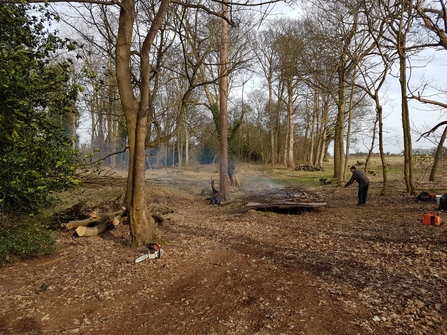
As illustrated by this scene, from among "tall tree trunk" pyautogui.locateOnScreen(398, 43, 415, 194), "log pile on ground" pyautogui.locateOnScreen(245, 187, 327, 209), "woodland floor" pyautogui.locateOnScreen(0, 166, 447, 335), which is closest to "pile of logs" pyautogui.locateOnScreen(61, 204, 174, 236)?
"woodland floor" pyautogui.locateOnScreen(0, 166, 447, 335)

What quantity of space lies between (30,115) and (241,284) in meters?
4.06

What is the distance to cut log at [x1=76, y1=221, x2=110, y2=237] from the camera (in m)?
7.08

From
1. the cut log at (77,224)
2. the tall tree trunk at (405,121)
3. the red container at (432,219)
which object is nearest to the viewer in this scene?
the cut log at (77,224)

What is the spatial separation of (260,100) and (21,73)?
33.4 meters

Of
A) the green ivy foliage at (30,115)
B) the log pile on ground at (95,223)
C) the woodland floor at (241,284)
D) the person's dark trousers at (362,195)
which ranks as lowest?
the woodland floor at (241,284)

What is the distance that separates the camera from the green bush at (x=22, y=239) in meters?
5.22

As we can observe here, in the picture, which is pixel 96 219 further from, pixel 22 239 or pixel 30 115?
pixel 30 115

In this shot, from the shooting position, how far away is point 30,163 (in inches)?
185

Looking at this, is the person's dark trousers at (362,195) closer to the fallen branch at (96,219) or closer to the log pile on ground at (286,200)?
the log pile on ground at (286,200)

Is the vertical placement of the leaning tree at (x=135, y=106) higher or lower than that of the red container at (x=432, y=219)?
higher

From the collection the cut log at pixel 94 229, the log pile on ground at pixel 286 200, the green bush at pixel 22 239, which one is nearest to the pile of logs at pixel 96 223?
the cut log at pixel 94 229

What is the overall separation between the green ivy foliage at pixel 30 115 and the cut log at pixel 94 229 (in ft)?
4.46

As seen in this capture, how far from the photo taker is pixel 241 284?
4.61 metres

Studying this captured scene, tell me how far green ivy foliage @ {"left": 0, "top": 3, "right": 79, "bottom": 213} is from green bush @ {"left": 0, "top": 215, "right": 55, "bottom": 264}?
0.23 meters
